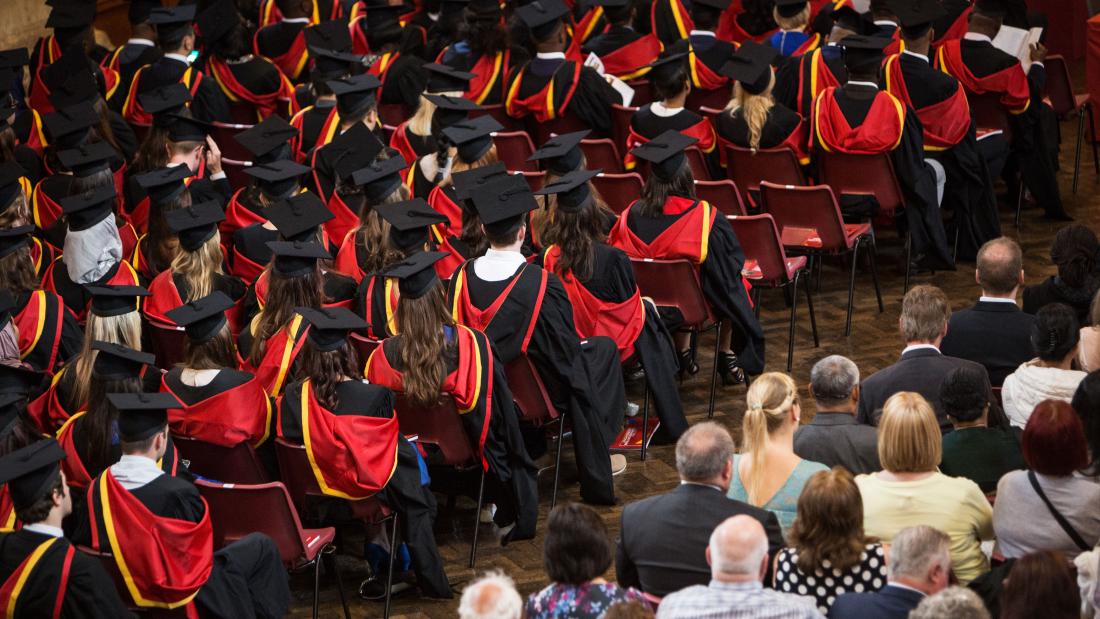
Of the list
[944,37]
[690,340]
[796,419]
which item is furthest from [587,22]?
[796,419]

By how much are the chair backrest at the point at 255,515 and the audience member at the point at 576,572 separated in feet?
4.66

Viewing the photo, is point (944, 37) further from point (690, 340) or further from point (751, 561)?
point (751, 561)

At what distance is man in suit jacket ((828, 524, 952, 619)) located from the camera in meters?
3.67

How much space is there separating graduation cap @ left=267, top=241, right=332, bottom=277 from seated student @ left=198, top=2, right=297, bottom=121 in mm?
4341

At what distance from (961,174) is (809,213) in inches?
54.4

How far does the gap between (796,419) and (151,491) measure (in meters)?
2.10

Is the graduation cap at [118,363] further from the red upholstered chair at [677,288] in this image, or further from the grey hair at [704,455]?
the red upholstered chair at [677,288]

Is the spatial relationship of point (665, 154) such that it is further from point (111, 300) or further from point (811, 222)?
point (111, 300)

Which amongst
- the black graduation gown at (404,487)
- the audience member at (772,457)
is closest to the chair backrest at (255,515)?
the black graduation gown at (404,487)

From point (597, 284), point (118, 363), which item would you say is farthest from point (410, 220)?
point (118, 363)

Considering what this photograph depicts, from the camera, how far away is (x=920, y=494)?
4250mm

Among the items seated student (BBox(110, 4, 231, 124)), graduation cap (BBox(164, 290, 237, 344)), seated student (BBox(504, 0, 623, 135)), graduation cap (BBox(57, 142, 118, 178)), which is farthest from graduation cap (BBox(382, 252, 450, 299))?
seated student (BBox(110, 4, 231, 124))

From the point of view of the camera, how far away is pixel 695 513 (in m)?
4.18

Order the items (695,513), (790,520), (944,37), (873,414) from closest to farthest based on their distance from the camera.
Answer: (695,513)
(790,520)
(873,414)
(944,37)
